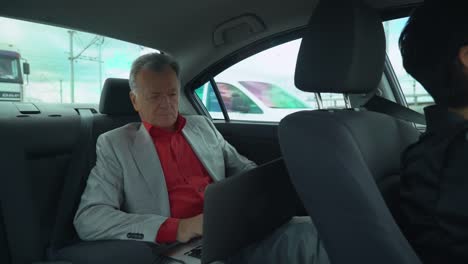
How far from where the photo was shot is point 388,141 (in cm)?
118

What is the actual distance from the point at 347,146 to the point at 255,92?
8.67 feet

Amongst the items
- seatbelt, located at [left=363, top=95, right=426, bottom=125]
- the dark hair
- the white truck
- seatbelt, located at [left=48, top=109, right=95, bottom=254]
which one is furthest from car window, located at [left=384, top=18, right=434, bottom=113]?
the white truck

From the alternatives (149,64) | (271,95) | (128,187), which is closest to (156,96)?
(149,64)

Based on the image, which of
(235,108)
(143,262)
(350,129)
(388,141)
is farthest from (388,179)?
(235,108)

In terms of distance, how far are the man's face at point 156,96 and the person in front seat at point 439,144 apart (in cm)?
106

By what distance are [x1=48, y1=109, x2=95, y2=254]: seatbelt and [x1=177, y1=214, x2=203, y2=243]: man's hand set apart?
1.61 feet

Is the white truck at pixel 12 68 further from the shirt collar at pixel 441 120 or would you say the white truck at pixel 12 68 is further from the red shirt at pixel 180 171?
the shirt collar at pixel 441 120

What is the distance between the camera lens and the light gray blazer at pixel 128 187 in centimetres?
135

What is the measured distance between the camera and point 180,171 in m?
1.74

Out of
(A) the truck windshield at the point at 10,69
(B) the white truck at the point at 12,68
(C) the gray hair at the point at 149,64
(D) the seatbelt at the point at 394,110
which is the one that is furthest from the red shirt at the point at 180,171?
(A) the truck windshield at the point at 10,69

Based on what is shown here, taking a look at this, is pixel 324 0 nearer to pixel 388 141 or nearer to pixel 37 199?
pixel 388 141

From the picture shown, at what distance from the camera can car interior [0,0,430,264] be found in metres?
0.92

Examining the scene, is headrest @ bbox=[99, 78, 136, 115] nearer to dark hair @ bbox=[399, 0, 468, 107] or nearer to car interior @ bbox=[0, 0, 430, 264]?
car interior @ bbox=[0, 0, 430, 264]

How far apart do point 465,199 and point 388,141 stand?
39cm
